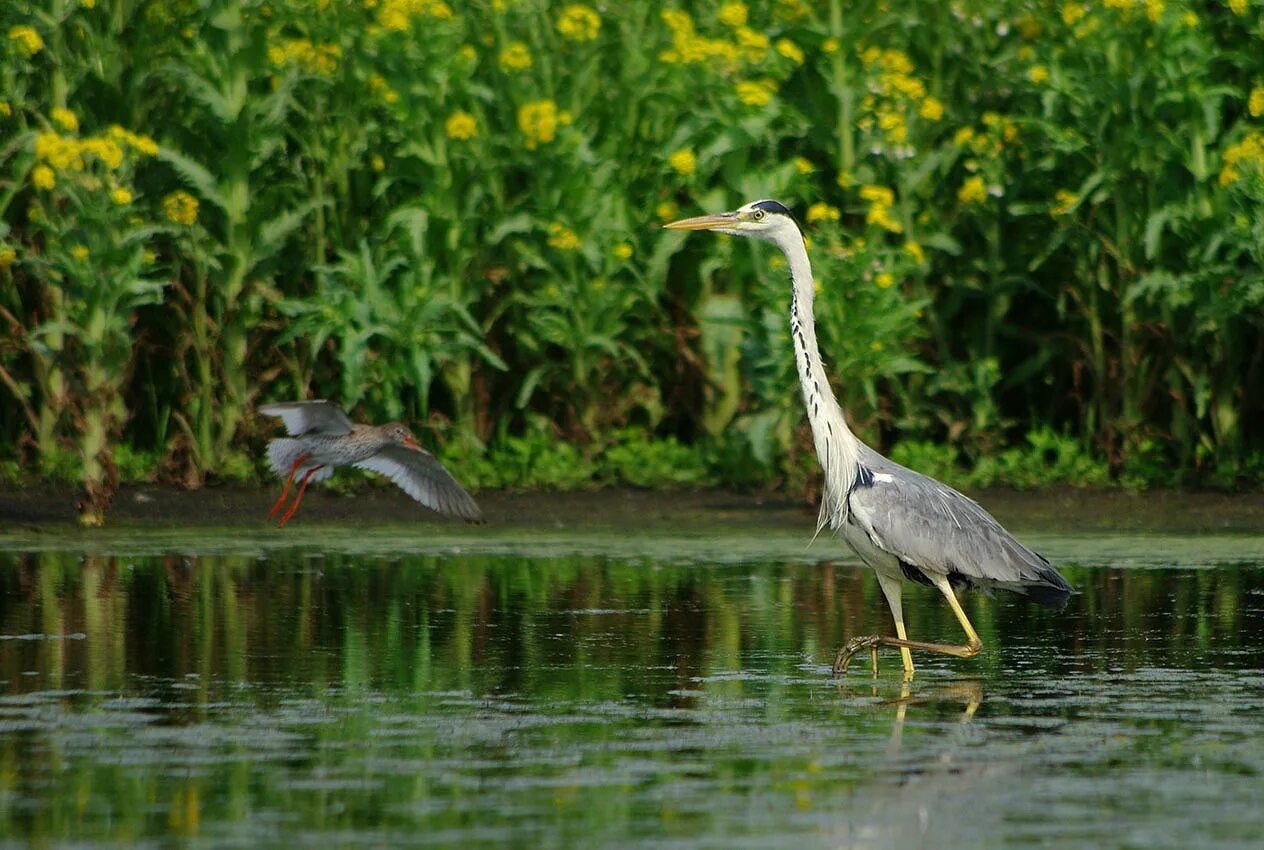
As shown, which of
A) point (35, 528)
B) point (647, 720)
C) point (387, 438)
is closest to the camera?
point (647, 720)

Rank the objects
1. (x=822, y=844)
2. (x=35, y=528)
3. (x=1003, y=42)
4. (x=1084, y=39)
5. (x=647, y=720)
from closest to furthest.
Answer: (x=822, y=844)
(x=647, y=720)
(x=35, y=528)
(x=1084, y=39)
(x=1003, y=42)

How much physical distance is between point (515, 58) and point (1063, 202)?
3.63 meters

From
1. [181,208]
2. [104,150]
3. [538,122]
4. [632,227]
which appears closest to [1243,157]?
[632,227]

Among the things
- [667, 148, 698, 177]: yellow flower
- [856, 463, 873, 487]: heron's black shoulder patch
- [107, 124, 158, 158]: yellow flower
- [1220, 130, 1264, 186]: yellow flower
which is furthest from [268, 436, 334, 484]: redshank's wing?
[1220, 130, 1264, 186]: yellow flower

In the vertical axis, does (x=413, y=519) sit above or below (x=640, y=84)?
below

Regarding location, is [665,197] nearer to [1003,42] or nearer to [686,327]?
[686,327]

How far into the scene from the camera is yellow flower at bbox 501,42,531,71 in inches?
553

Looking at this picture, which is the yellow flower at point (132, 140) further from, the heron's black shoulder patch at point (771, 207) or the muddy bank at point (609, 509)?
the heron's black shoulder patch at point (771, 207)

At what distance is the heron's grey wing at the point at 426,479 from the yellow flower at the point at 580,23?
3.83 meters

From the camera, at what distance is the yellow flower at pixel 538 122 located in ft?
45.4

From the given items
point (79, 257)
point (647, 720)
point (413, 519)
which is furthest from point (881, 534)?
point (79, 257)

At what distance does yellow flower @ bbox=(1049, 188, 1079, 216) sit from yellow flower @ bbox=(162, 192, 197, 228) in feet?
17.8

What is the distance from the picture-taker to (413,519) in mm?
13352

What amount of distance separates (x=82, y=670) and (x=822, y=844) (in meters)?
3.77
